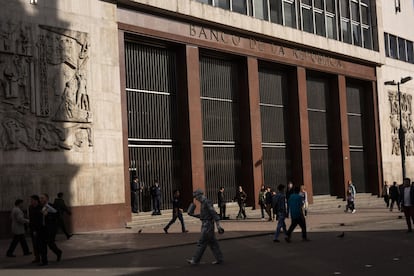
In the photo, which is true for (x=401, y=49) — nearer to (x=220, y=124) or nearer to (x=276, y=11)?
(x=276, y=11)

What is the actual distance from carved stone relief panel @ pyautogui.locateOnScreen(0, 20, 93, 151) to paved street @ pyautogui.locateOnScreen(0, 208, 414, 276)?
12.8 feet

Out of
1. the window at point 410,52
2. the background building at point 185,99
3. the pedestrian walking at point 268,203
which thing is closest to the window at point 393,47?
the background building at point 185,99

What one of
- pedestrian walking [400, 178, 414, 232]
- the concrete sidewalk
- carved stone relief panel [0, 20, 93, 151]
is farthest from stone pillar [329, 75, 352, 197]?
carved stone relief panel [0, 20, 93, 151]

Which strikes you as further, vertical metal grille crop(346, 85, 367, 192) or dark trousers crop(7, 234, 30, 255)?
vertical metal grille crop(346, 85, 367, 192)

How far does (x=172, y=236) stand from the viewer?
73.6ft

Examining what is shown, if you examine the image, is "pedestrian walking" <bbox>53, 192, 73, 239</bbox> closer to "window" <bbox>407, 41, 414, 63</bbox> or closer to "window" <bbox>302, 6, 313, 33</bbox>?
"window" <bbox>302, 6, 313, 33</bbox>

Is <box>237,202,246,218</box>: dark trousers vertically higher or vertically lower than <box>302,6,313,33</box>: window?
lower

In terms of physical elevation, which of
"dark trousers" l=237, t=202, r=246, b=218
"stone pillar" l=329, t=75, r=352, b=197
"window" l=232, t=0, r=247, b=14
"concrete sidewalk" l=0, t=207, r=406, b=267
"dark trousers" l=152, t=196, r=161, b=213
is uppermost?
"window" l=232, t=0, r=247, b=14

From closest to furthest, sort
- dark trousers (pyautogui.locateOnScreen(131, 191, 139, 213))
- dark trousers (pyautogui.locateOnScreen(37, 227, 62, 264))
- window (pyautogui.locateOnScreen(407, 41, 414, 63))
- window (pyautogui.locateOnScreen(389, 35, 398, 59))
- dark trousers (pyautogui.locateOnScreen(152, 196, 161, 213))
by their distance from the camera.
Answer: dark trousers (pyautogui.locateOnScreen(37, 227, 62, 264))
dark trousers (pyautogui.locateOnScreen(131, 191, 139, 213))
dark trousers (pyautogui.locateOnScreen(152, 196, 161, 213))
window (pyautogui.locateOnScreen(389, 35, 398, 59))
window (pyautogui.locateOnScreen(407, 41, 414, 63))

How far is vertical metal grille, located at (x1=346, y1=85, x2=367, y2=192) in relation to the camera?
1742 inches

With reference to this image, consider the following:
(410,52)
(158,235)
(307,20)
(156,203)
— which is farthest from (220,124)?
(410,52)

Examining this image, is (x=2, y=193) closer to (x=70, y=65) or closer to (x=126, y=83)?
(x=70, y=65)

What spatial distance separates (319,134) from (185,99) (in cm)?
1358

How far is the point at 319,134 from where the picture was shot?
136 feet
